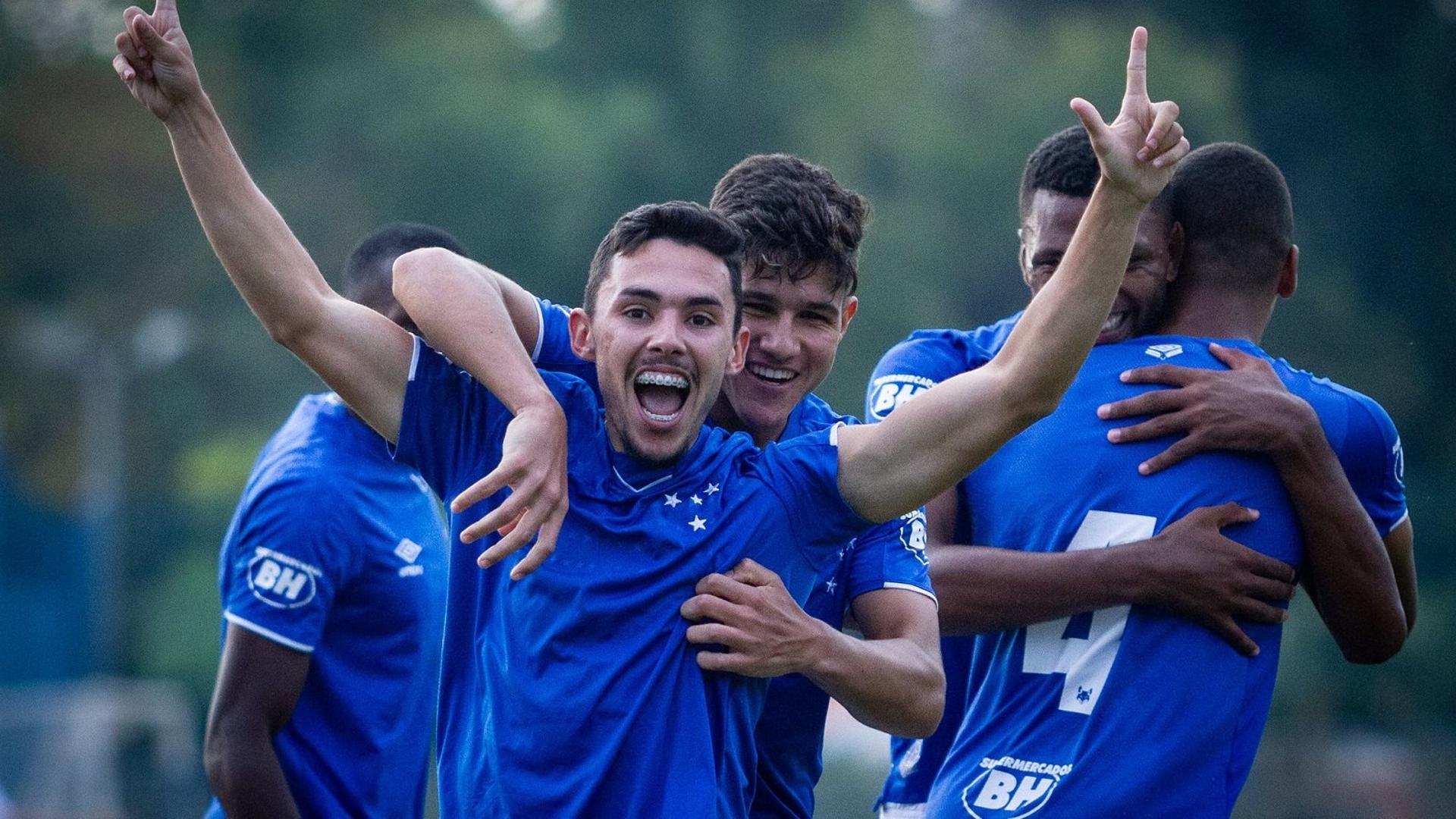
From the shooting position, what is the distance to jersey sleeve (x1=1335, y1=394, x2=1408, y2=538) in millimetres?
4145

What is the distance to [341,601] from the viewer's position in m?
4.85

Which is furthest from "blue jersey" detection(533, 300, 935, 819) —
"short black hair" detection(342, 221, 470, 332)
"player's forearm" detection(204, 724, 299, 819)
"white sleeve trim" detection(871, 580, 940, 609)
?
"player's forearm" detection(204, 724, 299, 819)

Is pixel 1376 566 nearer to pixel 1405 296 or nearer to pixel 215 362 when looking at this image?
pixel 1405 296

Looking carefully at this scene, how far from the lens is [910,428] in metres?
3.29

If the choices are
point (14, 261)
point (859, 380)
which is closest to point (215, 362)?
point (14, 261)

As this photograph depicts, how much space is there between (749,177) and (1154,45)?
107ft

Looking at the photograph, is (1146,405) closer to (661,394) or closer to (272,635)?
(661,394)

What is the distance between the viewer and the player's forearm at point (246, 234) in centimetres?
331

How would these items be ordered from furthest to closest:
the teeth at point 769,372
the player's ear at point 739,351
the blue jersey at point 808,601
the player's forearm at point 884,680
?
the teeth at point 769,372, the blue jersey at point 808,601, the player's ear at point 739,351, the player's forearm at point 884,680

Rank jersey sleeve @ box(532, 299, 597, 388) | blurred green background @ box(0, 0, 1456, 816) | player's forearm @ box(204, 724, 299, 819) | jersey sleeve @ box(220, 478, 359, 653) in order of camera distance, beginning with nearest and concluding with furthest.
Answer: jersey sleeve @ box(532, 299, 597, 388)
player's forearm @ box(204, 724, 299, 819)
jersey sleeve @ box(220, 478, 359, 653)
blurred green background @ box(0, 0, 1456, 816)

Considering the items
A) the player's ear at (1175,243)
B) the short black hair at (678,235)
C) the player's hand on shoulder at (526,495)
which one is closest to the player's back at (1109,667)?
the player's ear at (1175,243)

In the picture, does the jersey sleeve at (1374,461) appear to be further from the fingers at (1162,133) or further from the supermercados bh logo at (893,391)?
the fingers at (1162,133)

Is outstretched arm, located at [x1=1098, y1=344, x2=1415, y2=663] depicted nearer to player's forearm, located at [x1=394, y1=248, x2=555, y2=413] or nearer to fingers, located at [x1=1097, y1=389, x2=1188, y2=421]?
fingers, located at [x1=1097, y1=389, x2=1188, y2=421]

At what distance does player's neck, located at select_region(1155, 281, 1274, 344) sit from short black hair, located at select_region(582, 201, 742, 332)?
4.09ft
